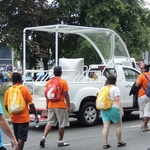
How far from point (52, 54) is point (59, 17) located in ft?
10.6

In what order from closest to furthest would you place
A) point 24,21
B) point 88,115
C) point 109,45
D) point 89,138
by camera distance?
point 89,138 → point 88,115 → point 109,45 → point 24,21

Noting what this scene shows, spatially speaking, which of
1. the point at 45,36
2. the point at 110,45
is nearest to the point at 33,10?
the point at 45,36

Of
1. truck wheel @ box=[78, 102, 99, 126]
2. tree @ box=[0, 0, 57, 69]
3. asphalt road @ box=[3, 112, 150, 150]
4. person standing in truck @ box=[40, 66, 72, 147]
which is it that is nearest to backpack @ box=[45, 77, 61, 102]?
person standing in truck @ box=[40, 66, 72, 147]

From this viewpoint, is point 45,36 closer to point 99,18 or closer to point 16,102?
point 99,18

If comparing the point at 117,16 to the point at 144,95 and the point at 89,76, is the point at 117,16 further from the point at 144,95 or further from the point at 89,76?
the point at 144,95

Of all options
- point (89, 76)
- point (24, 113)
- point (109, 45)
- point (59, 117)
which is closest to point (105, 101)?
point (59, 117)

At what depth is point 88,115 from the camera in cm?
1115

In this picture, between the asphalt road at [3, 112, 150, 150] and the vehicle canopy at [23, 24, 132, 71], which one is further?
the vehicle canopy at [23, 24, 132, 71]

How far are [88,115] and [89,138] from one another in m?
1.95

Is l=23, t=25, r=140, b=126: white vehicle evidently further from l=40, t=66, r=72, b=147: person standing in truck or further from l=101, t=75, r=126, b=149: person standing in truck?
l=101, t=75, r=126, b=149: person standing in truck

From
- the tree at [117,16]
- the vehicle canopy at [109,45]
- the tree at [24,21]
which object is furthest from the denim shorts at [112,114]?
the tree at [117,16]

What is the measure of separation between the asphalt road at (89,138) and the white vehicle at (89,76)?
542mm

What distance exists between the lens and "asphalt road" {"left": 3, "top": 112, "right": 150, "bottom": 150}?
27.0 feet

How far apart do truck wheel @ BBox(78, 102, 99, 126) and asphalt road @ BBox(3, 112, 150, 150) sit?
0.20 m
